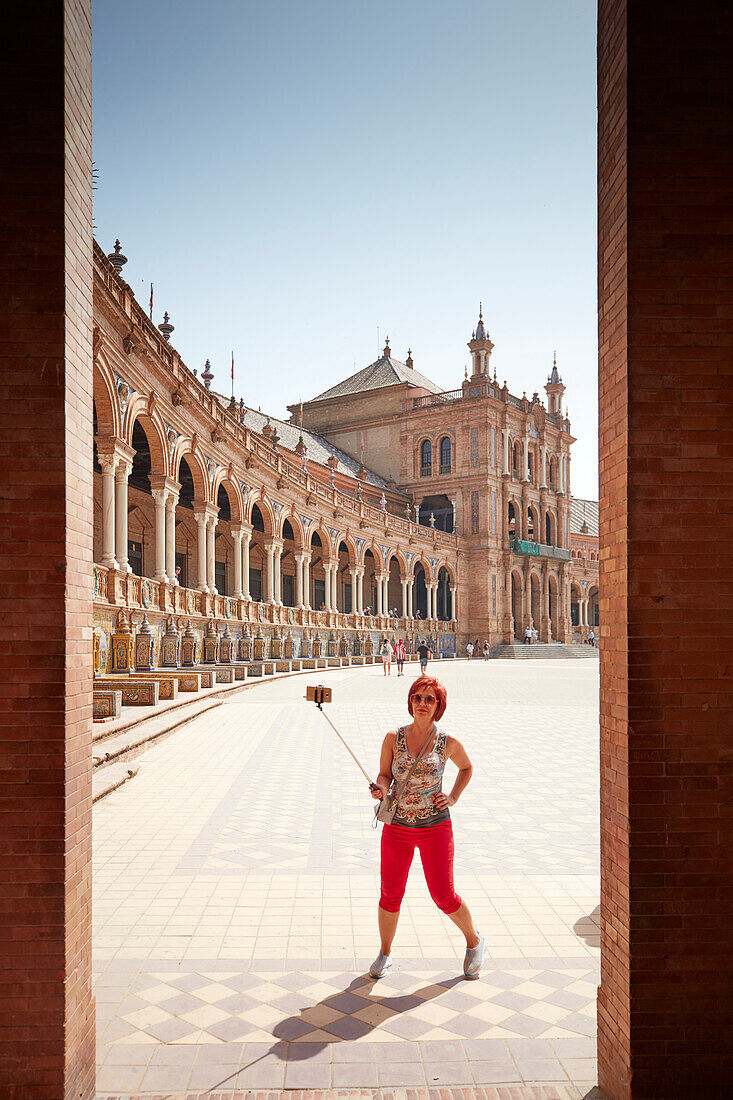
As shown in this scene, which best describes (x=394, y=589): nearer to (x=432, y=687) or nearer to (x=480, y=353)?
(x=480, y=353)

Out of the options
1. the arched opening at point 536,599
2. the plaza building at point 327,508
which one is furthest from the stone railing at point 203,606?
the arched opening at point 536,599

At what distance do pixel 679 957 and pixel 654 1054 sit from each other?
0.39 metres

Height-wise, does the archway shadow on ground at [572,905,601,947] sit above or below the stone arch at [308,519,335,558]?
below

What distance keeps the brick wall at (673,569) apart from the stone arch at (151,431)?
56.3 ft

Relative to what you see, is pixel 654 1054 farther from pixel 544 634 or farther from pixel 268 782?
pixel 544 634

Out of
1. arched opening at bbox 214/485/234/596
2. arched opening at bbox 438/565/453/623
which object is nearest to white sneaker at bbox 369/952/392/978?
arched opening at bbox 214/485/234/596

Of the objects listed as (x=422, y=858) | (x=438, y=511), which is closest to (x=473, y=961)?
(x=422, y=858)

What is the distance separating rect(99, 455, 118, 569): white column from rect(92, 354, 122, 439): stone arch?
630 mm

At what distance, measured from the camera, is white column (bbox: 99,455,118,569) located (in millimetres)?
17766

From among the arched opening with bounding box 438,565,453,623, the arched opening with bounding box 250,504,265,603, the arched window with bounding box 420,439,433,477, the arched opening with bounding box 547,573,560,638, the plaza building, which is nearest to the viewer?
the plaza building

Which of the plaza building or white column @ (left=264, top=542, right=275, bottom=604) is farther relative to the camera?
white column @ (left=264, top=542, right=275, bottom=604)

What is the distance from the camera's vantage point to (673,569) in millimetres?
3322

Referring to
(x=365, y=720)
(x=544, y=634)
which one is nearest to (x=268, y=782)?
(x=365, y=720)

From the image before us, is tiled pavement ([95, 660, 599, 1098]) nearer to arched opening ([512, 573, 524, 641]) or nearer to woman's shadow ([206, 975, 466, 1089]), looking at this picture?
woman's shadow ([206, 975, 466, 1089])
